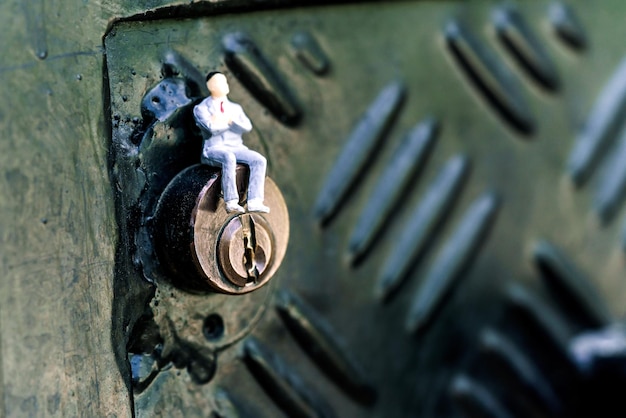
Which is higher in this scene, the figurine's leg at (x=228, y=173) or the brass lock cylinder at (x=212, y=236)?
the figurine's leg at (x=228, y=173)

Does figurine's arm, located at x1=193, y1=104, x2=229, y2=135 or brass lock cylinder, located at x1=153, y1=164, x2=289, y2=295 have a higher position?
figurine's arm, located at x1=193, y1=104, x2=229, y2=135

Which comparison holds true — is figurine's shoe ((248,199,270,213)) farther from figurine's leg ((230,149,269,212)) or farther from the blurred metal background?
the blurred metal background

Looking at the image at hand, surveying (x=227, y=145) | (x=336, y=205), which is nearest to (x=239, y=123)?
(x=227, y=145)

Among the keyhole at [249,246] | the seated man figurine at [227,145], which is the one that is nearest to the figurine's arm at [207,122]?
the seated man figurine at [227,145]

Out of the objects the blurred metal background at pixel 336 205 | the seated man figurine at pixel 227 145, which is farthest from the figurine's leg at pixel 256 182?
the blurred metal background at pixel 336 205

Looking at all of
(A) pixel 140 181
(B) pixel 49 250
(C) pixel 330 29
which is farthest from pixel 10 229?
(C) pixel 330 29

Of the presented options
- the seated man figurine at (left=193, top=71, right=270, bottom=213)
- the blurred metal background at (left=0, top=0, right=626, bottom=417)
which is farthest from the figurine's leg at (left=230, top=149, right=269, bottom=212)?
the blurred metal background at (left=0, top=0, right=626, bottom=417)

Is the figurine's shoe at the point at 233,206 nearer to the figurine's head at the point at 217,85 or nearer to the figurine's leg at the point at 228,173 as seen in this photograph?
the figurine's leg at the point at 228,173
